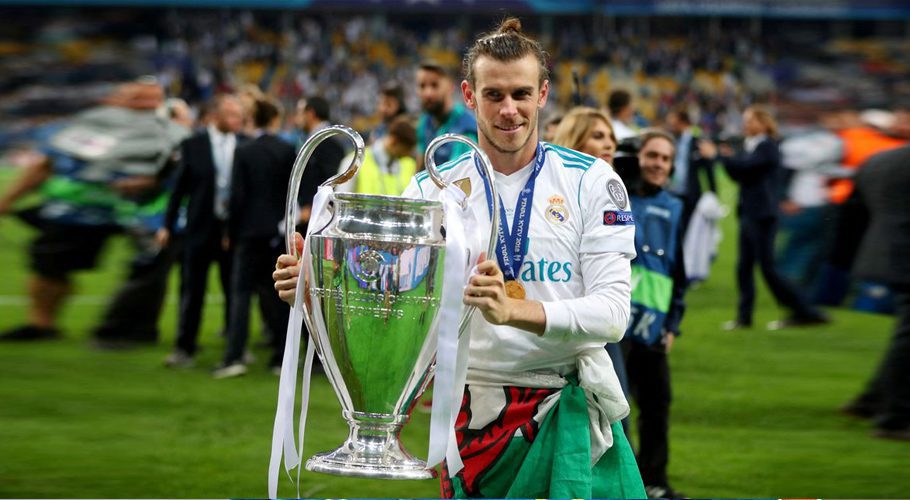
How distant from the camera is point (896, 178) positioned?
6.82 m

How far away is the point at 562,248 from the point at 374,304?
490mm

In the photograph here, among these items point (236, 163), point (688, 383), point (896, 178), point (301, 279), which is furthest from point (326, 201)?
point (688, 383)

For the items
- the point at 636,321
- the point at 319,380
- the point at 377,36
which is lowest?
the point at 319,380

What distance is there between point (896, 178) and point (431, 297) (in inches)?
196

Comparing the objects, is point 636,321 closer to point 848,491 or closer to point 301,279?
point 848,491

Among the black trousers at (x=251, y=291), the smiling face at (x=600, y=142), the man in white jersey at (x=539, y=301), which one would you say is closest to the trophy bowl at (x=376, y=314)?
the man in white jersey at (x=539, y=301)

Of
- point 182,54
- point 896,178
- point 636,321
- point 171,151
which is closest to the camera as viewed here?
point 636,321

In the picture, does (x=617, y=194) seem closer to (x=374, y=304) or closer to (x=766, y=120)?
(x=374, y=304)

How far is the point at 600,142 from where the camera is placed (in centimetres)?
495

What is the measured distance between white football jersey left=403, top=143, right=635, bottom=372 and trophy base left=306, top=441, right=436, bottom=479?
1.19 feet

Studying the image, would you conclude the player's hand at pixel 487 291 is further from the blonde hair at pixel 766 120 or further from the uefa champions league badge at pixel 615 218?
the blonde hair at pixel 766 120

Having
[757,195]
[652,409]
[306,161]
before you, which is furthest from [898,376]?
[306,161]

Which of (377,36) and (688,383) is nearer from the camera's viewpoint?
(688,383)

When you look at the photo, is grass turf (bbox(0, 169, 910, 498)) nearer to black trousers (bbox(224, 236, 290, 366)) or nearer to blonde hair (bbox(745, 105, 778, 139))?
black trousers (bbox(224, 236, 290, 366))
